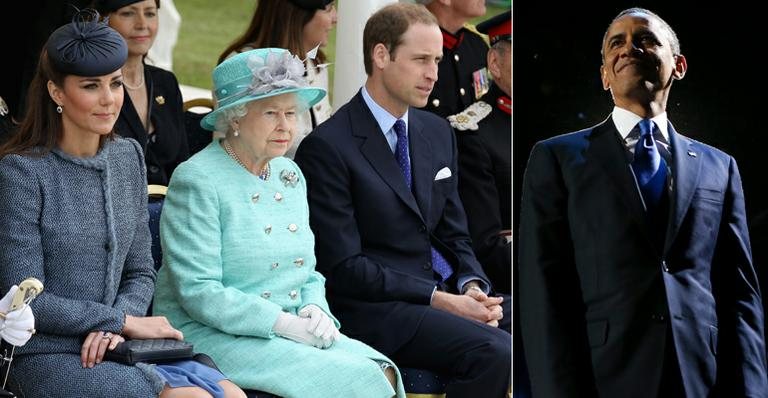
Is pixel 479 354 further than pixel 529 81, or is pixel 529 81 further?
pixel 479 354

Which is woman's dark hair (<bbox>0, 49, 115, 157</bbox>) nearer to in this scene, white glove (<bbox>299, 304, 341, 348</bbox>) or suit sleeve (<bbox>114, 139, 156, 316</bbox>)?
suit sleeve (<bbox>114, 139, 156, 316</bbox>)

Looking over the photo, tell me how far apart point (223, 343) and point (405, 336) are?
0.78 meters

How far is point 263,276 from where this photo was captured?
19.1 ft

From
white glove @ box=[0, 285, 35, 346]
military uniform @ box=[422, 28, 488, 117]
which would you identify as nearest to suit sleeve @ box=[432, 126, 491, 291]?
military uniform @ box=[422, 28, 488, 117]

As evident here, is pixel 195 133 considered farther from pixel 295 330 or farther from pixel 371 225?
pixel 295 330

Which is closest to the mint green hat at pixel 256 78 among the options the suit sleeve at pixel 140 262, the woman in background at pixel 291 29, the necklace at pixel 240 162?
the necklace at pixel 240 162

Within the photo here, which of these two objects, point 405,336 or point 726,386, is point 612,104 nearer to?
point 726,386

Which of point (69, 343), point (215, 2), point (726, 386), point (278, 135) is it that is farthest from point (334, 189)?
point (215, 2)

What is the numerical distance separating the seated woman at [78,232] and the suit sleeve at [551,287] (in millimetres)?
1050

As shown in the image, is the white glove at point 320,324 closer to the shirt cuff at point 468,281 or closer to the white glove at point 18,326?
the shirt cuff at point 468,281

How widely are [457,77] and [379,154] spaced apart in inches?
45.0

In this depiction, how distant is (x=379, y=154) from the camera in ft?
20.9

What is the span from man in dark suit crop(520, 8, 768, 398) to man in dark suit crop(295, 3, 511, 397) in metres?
1.25

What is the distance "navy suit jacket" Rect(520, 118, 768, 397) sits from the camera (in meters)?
4.83
